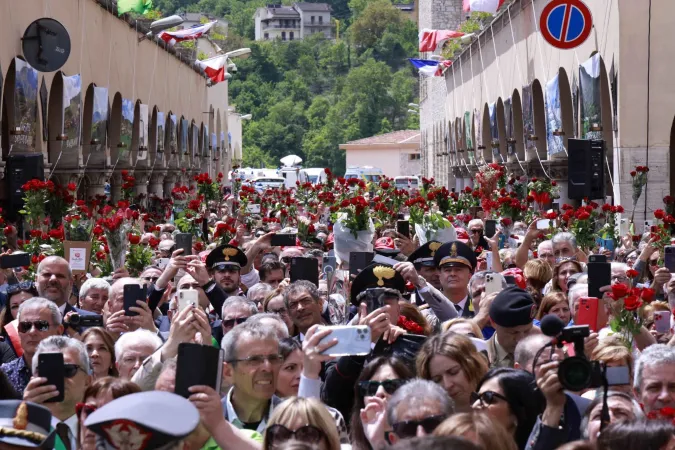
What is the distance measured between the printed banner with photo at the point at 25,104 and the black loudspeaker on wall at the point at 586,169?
958cm

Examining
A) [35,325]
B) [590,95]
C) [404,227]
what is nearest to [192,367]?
[35,325]

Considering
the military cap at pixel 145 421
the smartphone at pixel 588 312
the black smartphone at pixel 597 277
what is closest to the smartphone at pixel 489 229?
the black smartphone at pixel 597 277

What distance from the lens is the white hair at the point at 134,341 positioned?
7.96m

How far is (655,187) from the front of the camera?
23312mm

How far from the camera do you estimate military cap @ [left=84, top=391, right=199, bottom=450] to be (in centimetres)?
400

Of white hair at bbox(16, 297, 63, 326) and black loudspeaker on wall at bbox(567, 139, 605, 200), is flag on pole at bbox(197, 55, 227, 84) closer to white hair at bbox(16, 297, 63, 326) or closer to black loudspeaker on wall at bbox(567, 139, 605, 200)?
black loudspeaker on wall at bbox(567, 139, 605, 200)

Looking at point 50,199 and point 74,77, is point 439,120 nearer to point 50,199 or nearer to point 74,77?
point 74,77

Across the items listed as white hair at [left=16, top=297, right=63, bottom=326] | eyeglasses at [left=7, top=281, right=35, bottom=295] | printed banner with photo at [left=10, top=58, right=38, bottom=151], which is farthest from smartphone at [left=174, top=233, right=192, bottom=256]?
printed banner with photo at [left=10, top=58, right=38, bottom=151]

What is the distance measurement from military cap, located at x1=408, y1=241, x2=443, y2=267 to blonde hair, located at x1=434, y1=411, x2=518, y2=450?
21.0 feet

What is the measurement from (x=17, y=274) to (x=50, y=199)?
2.54m

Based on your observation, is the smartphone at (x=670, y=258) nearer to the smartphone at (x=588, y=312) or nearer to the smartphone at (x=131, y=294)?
the smartphone at (x=588, y=312)

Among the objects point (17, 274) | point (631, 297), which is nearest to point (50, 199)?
point (17, 274)

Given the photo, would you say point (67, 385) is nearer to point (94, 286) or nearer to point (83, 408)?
point (83, 408)

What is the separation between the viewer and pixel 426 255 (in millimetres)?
11984
